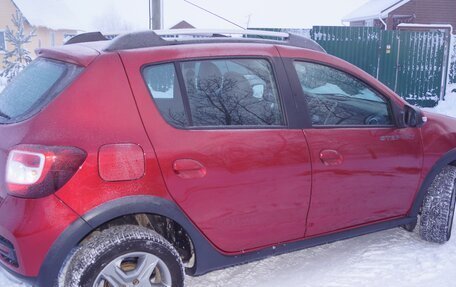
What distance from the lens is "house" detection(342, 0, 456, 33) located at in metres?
25.9

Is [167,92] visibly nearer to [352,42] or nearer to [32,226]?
[32,226]

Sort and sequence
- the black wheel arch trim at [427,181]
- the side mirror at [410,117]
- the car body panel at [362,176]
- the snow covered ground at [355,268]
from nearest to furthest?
the car body panel at [362,176]
the snow covered ground at [355,268]
the side mirror at [410,117]
the black wheel arch trim at [427,181]

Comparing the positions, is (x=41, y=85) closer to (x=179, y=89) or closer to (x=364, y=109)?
(x=179, y=89)

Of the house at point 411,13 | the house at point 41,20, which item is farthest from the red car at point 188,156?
the house at point 41,20

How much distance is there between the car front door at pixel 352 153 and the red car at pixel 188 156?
0.01 metres

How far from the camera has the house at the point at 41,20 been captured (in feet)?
117

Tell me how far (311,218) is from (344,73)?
3.56ft

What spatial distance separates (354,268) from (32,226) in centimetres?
239

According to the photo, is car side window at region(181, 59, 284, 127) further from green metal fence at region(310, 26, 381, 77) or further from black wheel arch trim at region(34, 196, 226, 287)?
green metal fence at region(310, 26, 381, 77)

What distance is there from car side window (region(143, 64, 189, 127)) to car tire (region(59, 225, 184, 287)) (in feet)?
2.18

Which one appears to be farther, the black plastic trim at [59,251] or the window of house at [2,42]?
the window of house at [2,42]

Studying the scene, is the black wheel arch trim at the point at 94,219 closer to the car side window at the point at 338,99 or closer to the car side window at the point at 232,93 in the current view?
the car side window at the point at 232,93

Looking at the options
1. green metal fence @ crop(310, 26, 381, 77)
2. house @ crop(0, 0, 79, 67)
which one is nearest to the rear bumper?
green metal fence @ crop(310, 26, 381, 77)

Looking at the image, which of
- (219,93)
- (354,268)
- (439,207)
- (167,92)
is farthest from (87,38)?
(439,207)
